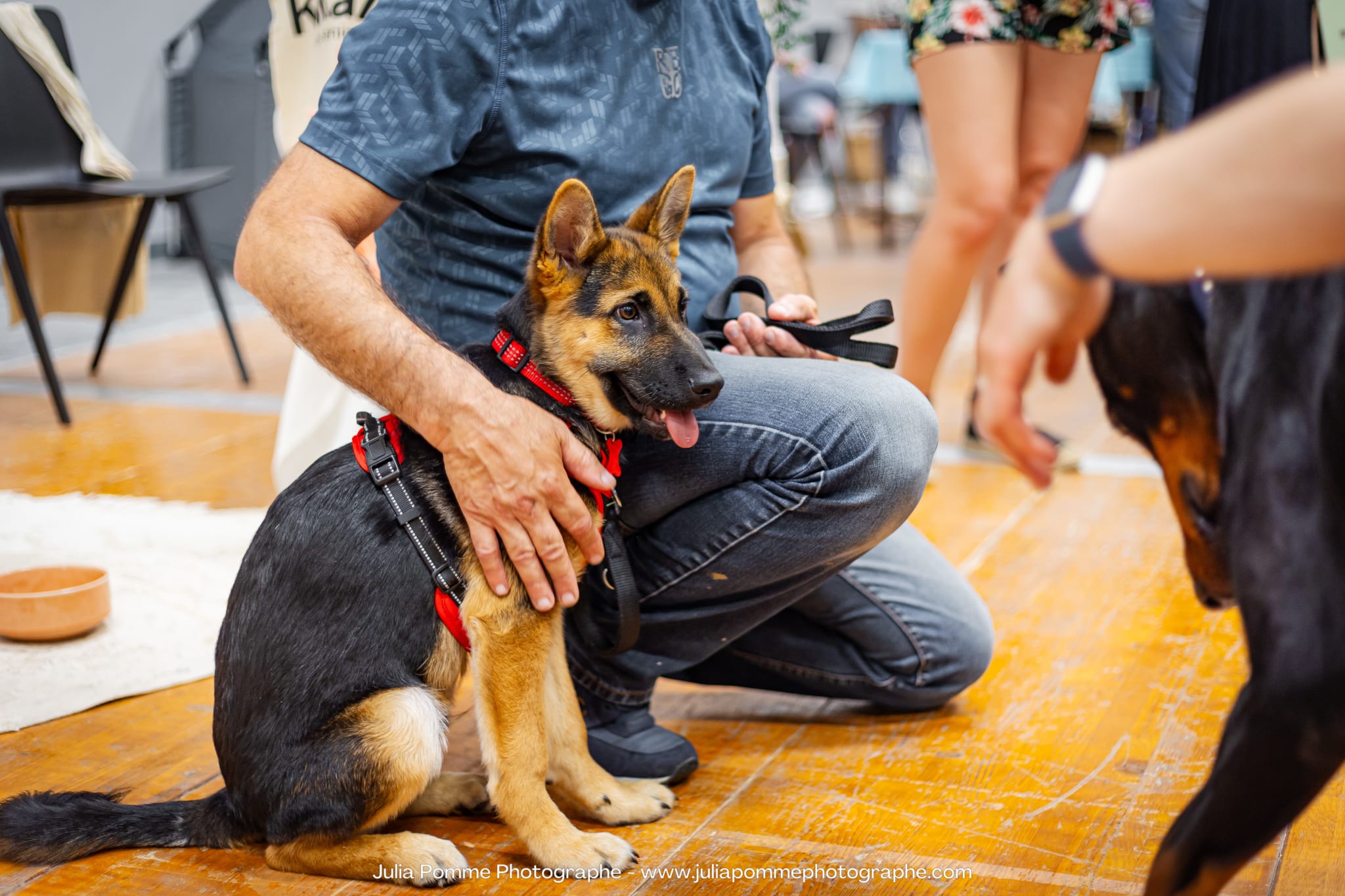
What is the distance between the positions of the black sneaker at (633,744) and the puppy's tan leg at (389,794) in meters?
0.35

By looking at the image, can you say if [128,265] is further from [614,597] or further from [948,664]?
[948,664]

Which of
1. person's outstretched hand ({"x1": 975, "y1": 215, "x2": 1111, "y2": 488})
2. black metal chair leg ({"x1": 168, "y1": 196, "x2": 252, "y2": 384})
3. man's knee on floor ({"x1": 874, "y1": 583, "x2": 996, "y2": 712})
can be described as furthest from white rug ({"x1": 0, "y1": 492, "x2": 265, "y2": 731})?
person's outstretched hand ({"x1": 975, "y1": 215, "x2": 1111, "y2": 488})

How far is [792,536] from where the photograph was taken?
1.68 meters

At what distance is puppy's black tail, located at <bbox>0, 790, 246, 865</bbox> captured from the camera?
1474 millimetres

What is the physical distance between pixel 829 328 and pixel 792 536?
12.8 inches

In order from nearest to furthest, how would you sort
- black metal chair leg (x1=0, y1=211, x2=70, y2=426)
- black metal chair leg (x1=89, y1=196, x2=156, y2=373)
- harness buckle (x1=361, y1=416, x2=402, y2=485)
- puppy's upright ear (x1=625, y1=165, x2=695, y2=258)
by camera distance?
harness buckle (x1=361, y1=416, x2=402, y2=485) < puppy's upright ear (x1=625, y1=165, x2=695, y2=258) < black metal chair leg (x1=0, y1=211, x2=70, y2=426) < black metal chair leg (x1=89, y1=196, x2=156, y2=373)

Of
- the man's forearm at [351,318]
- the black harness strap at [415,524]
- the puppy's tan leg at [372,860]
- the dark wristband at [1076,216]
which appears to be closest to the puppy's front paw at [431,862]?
the puppy's tan leg at [372,860]

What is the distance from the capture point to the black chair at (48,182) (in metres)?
3.85

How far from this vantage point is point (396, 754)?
1405mm

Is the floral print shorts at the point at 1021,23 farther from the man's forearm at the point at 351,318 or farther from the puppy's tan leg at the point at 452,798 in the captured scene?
the puppy's tan leg at the point at 452,798

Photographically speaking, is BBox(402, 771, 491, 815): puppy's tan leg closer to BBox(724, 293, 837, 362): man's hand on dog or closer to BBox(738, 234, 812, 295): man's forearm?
BBox(724, 293, 837, 362): man's hand on dog

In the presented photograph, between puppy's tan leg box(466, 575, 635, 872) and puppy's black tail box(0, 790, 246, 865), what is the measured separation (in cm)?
A: 36

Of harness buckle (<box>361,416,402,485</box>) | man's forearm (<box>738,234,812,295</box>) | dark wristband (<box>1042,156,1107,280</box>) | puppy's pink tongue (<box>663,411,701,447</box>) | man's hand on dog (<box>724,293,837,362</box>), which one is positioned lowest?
harness buckle (<box>361,416,402,485</box>)

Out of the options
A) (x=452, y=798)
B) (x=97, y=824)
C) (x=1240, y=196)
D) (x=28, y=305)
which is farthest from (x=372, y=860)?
(x=28, y=305)
